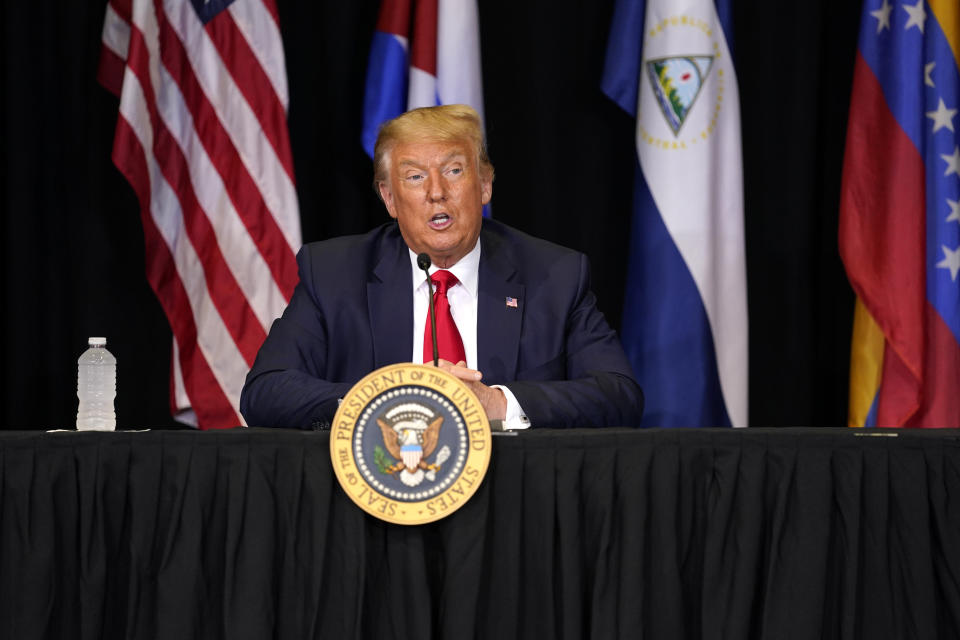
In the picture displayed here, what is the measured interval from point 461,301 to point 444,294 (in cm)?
9

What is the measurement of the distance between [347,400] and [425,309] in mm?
966

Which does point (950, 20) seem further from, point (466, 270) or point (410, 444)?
point (410, 444)

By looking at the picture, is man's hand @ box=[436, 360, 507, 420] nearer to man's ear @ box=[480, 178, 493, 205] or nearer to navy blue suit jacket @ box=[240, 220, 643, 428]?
navy blue suit jacket @ box=[240, 220, 643, 428]

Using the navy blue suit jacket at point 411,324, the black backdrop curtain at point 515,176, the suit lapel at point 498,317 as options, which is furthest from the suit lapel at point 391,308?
the black backdrop curtain at point 515,176

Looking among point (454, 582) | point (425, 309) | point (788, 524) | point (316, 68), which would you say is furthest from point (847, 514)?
point (316, 68)

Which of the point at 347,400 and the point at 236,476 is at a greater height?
the point at 347,400

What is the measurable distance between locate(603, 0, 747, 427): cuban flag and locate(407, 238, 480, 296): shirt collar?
3.69 ft

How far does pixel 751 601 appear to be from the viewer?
1681mm

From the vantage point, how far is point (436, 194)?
101 inches

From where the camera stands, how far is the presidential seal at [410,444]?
5.37 ft

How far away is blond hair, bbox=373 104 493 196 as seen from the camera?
2627 mm

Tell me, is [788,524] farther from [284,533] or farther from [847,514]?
[284,533]

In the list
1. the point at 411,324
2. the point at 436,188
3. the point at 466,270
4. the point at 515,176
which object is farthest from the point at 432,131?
the point at 515,176

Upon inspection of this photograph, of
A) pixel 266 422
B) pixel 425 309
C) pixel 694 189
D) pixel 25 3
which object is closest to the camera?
pixel 266 422
